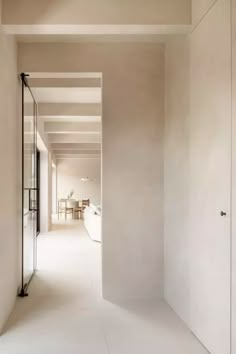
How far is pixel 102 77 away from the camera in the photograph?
4062 millimetres

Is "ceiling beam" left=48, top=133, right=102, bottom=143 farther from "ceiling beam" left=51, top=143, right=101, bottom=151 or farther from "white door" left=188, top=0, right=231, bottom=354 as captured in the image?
"white door" left=188, top=0, right=231, bottom=354

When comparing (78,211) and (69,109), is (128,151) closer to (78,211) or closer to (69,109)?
(69,109)

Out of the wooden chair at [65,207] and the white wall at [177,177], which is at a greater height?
the white wall at [177,177]

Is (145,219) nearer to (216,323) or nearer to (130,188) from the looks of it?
(130,188)

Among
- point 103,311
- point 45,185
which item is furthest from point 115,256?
point 45,185

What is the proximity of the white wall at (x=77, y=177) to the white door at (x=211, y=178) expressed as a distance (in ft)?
40.9

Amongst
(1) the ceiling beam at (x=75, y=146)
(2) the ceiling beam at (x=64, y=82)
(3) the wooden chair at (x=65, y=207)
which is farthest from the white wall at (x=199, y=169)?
(3) the wooden chair at (x=65, y=207)

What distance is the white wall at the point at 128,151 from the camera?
4031mm

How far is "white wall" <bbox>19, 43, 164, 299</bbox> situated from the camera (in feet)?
13.2

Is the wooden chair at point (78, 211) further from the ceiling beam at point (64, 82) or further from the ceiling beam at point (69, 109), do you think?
the ceiling beam at point (64, 82)

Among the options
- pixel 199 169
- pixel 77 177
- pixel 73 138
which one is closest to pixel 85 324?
pixel 199 169

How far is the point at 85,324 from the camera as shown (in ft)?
10.8

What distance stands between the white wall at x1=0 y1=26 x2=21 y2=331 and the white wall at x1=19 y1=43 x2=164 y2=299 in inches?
20.5

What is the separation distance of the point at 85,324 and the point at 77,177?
483 inches
